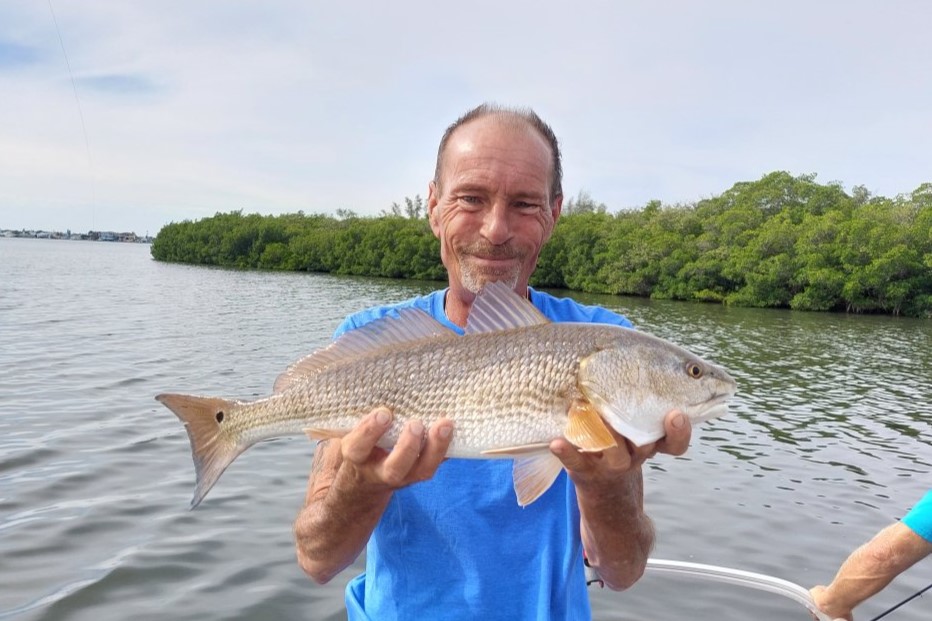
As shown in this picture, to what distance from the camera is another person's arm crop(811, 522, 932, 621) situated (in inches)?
171

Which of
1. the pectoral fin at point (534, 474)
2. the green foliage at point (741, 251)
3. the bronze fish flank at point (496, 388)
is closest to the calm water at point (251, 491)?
the bronze fish flank at point (496, 388)

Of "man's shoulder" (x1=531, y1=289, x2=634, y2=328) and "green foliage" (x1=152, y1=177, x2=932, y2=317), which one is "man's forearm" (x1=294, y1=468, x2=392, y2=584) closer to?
"man's shoulder" (x1=531, y1=289, x2=634, y2=328)

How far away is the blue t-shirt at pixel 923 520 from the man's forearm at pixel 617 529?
2187 mm

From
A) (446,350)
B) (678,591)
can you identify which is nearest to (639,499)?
(446,350)

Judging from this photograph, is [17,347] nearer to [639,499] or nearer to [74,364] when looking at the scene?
[74,364]

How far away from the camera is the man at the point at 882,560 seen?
4.27 metres

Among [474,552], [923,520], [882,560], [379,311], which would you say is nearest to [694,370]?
[474,552]

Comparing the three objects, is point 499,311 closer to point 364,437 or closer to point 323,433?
point 364,437

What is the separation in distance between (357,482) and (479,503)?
0.56 metres

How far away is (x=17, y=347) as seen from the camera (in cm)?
1977

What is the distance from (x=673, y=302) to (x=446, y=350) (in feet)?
199

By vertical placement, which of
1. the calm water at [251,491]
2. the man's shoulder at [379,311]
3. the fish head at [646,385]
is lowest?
the calm water at [251,491]

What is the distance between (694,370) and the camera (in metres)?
2.87

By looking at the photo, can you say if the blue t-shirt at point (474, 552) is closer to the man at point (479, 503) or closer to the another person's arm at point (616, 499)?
the man at point (479, 503)
